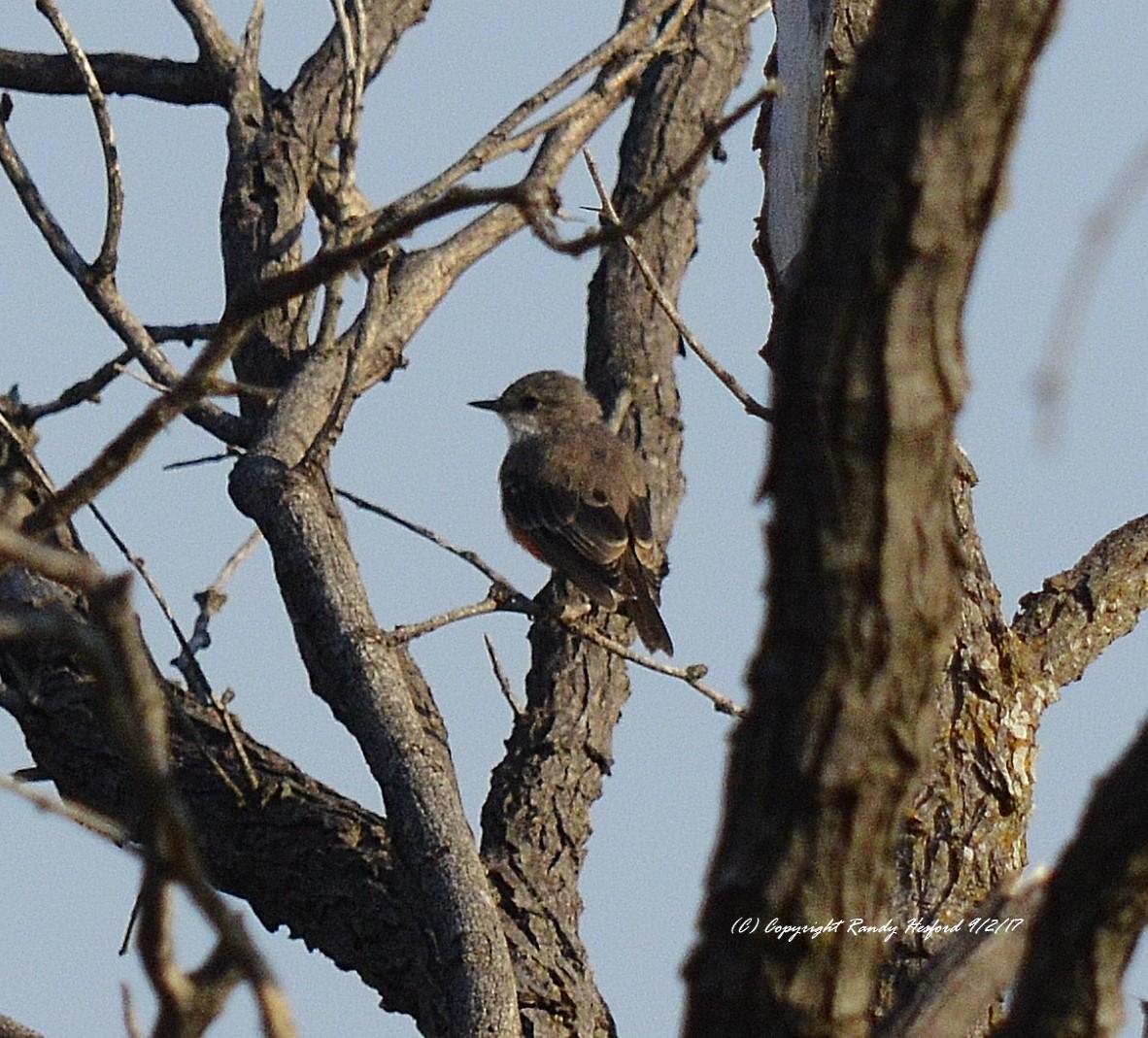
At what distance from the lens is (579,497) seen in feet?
30.5

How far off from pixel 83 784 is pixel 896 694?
184 inches

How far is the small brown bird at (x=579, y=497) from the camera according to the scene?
26.9 ft

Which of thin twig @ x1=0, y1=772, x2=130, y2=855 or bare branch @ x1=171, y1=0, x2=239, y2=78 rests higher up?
bare branch @ x1=171, y1=0, x2=239, y2=78

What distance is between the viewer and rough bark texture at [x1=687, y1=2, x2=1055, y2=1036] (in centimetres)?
221

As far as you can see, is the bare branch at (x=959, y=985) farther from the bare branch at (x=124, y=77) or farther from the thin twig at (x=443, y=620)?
the bare branch at (x=124, y=77)

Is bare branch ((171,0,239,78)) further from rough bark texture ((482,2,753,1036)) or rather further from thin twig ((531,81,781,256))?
thin twig ((531,81,781,256))

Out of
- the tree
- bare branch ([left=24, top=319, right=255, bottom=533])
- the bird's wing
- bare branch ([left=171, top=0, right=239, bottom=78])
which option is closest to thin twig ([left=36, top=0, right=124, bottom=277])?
the tree

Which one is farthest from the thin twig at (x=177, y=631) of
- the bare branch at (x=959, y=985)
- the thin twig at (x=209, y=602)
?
the bare branch at (x=959, y=985)

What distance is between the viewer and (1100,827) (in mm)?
2385

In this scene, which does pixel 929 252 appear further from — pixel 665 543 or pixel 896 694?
pixel 665 543

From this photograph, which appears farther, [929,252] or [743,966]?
[743,966]

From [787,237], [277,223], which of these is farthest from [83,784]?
[787,237]

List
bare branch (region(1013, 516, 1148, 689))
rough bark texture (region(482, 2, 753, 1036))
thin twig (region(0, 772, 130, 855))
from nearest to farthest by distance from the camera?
thin twig (region(0, 772, 130, 855)), bare branch (region(1013, 516, 1148, 689)), rough bark texture (region(482, 2, 753, 1036))

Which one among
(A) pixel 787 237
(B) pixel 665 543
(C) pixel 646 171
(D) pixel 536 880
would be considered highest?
(C) pixel 646 171
